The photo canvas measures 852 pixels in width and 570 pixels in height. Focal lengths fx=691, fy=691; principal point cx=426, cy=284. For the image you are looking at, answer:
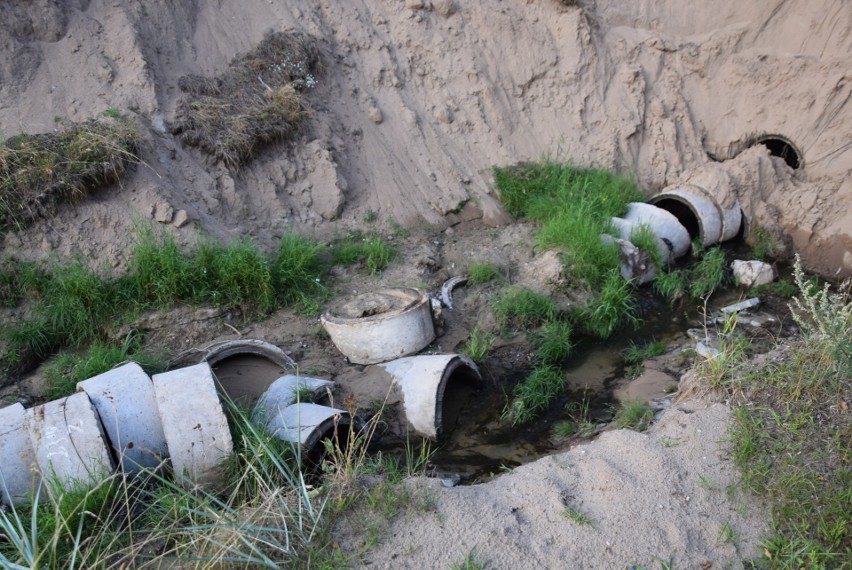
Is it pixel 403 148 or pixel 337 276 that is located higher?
pixel 403 148

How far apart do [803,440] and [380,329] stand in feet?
9.99

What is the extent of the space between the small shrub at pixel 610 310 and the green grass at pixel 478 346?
985 millimetres

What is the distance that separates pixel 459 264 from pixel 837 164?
4716 mm

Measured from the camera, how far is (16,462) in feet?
12.8

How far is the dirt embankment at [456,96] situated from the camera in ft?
22.6

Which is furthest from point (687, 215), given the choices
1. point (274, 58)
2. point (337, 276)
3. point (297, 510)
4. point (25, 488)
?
point (25, 488)

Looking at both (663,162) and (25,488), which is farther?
(663,162)

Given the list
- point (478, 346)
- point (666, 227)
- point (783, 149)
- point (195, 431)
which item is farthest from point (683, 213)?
point (195, 431)

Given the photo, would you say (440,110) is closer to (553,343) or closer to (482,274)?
(482,274)

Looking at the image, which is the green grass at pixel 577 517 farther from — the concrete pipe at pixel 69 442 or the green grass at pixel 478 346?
the concrete pipe at pixel 69 442

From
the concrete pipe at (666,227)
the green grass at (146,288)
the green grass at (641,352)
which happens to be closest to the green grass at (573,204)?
the concrete pipe at (666,227)

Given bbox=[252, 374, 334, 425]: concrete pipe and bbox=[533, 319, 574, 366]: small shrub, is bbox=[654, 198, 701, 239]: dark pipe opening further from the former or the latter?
bbox=[252, 374, 334, 425]: concrete pipe

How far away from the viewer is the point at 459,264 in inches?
280

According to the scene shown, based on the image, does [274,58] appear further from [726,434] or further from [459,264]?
[726,434]
